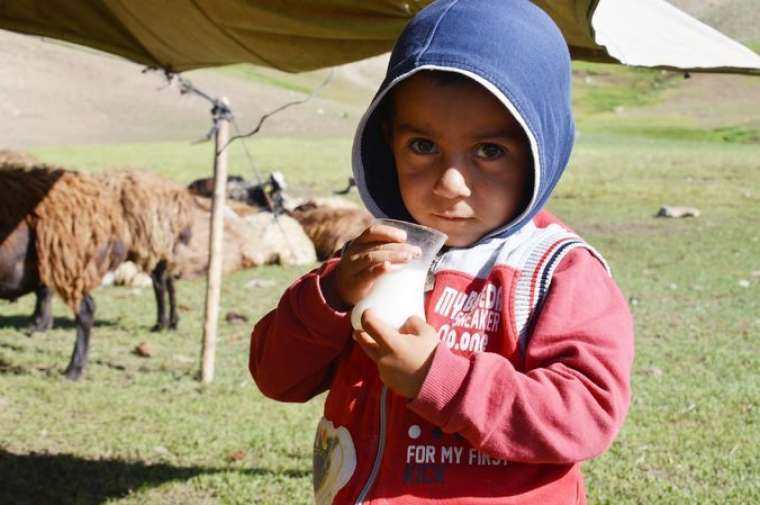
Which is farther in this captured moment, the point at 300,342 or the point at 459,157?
the point at 300,342

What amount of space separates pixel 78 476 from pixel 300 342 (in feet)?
11.6

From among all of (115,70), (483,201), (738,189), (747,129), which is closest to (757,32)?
(747,129)

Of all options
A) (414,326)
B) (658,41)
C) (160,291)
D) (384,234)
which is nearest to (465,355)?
(414,326)

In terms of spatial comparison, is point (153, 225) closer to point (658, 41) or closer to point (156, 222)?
point (156, 222)

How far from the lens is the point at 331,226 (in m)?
13.5

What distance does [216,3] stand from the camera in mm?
4137

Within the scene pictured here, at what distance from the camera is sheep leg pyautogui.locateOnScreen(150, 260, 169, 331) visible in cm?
919

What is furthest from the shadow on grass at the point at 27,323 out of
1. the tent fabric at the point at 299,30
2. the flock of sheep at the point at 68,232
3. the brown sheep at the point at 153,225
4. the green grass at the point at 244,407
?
the tent fabric at the point at 299,30

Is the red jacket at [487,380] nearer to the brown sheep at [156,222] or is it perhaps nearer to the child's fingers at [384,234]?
the child's fingers at [384,234]

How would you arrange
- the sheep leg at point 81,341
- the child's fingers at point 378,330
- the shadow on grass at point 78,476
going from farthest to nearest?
the sheep leg at point 81,341 → the shadow on grass at point 78,476 → the child's fingers at point 378,330

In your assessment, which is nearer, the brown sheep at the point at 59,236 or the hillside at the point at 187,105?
the brown sheep at the point at 59,236

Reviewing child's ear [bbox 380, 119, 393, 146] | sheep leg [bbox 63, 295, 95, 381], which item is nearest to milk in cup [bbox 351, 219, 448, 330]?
child's ear [bbox 380, 119, 393, 146]

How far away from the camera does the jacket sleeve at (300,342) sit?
215 centimetres

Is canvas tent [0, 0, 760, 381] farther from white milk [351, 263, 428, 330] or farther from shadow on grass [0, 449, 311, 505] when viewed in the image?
shadow on grass [0, 449, 311, 505]
